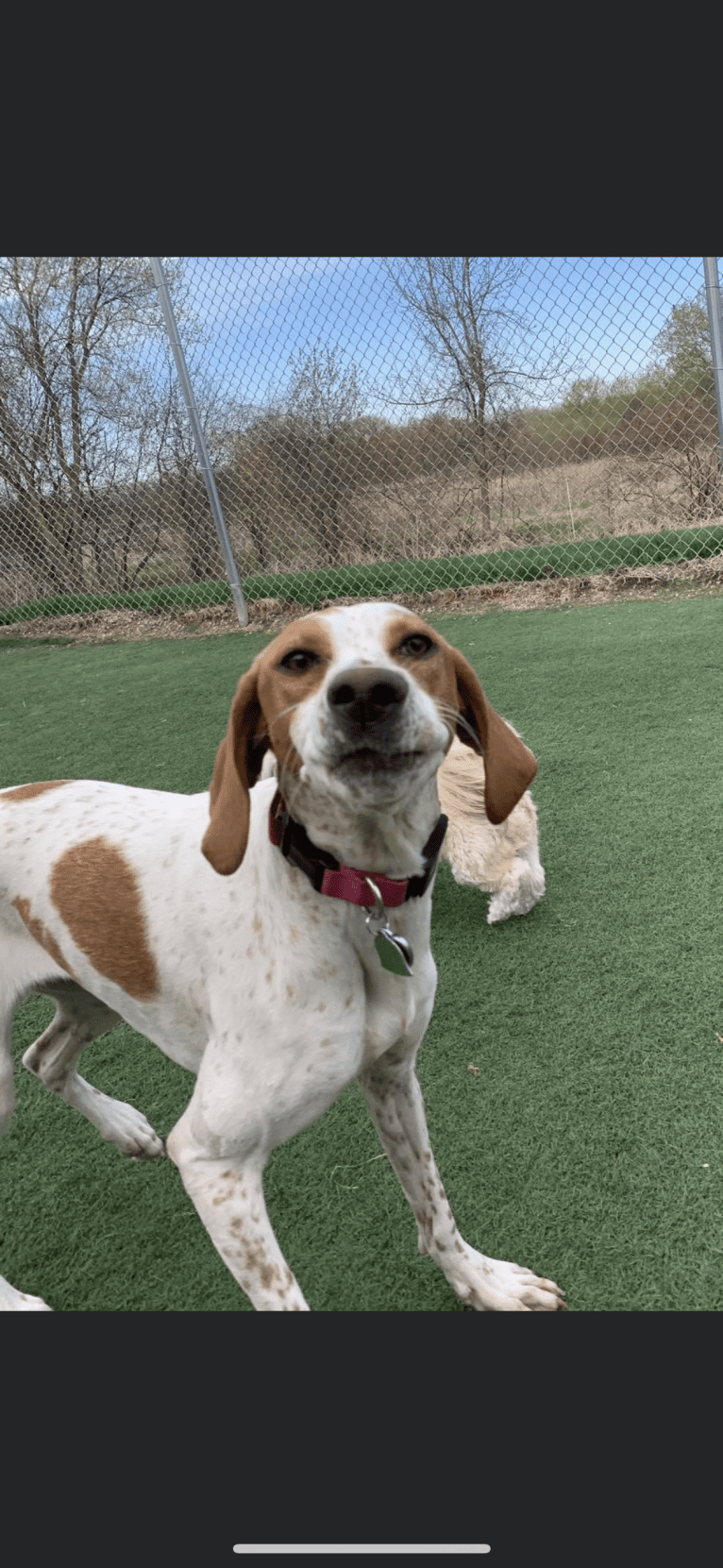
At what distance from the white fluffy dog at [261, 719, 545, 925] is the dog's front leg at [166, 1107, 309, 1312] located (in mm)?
1533

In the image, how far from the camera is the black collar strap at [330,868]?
1385 millimetres

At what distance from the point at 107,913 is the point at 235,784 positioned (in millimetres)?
436

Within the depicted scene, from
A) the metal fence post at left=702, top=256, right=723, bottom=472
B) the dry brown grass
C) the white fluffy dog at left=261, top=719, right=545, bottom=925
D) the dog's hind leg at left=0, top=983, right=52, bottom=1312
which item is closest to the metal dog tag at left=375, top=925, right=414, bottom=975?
the dog's hind leg at left=0, top=983, right=52, bottom=1312

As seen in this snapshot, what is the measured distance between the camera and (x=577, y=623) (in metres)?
6.01

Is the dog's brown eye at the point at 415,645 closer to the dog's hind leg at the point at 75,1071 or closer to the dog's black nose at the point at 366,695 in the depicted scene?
the dog's black nose at the point at 366,695

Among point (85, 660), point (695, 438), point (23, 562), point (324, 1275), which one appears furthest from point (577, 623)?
point (23, 562)

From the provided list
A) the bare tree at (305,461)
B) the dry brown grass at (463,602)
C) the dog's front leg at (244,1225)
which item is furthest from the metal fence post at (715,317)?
the dog's front leg at (244,1225)

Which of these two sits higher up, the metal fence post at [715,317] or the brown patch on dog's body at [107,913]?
the metal fence post at [715,317]

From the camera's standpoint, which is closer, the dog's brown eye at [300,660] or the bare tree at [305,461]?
the dog's brown eye at [300,660]

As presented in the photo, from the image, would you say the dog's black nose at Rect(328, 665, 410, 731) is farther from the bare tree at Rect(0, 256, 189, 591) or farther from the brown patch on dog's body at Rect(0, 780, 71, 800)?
the bare tree at Rect(0, 256, 189, 591)

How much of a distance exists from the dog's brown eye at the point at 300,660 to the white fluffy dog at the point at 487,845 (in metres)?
1.57

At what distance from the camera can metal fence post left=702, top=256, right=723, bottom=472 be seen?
204 inches

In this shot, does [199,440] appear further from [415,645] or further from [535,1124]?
[415,645]

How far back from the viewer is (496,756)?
4.78 feet
